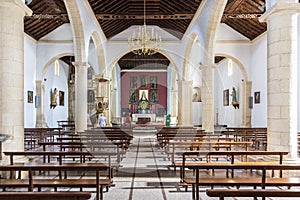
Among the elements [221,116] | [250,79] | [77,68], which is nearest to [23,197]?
[77,68]

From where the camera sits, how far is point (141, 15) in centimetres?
1576

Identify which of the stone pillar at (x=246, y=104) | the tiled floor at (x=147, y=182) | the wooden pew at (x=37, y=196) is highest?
the stone pillar at (x=246, y=104)

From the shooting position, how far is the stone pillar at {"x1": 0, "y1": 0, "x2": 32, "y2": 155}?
21.4ft

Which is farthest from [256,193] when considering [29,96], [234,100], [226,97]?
[226,97]

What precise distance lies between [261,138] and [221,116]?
46.6ft

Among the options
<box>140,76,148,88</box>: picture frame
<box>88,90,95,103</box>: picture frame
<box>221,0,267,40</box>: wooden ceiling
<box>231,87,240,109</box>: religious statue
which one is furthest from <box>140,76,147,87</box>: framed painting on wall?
<box>221,0,267,40</box>: wooden ceiling

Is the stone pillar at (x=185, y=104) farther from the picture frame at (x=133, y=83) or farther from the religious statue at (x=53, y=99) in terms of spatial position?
the picture frame at (x=133, y=83)

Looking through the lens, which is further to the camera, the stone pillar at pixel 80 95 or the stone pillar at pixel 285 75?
the stone pillar at pixel 80 95

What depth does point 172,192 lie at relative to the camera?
5.93 metres

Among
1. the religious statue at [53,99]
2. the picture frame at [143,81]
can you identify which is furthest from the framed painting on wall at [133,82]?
the religious statue at [53,99]

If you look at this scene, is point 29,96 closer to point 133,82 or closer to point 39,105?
point 39,105

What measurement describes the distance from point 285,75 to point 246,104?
43.8ft

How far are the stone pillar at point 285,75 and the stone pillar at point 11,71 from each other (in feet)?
16.6

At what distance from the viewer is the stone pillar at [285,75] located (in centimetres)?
671
